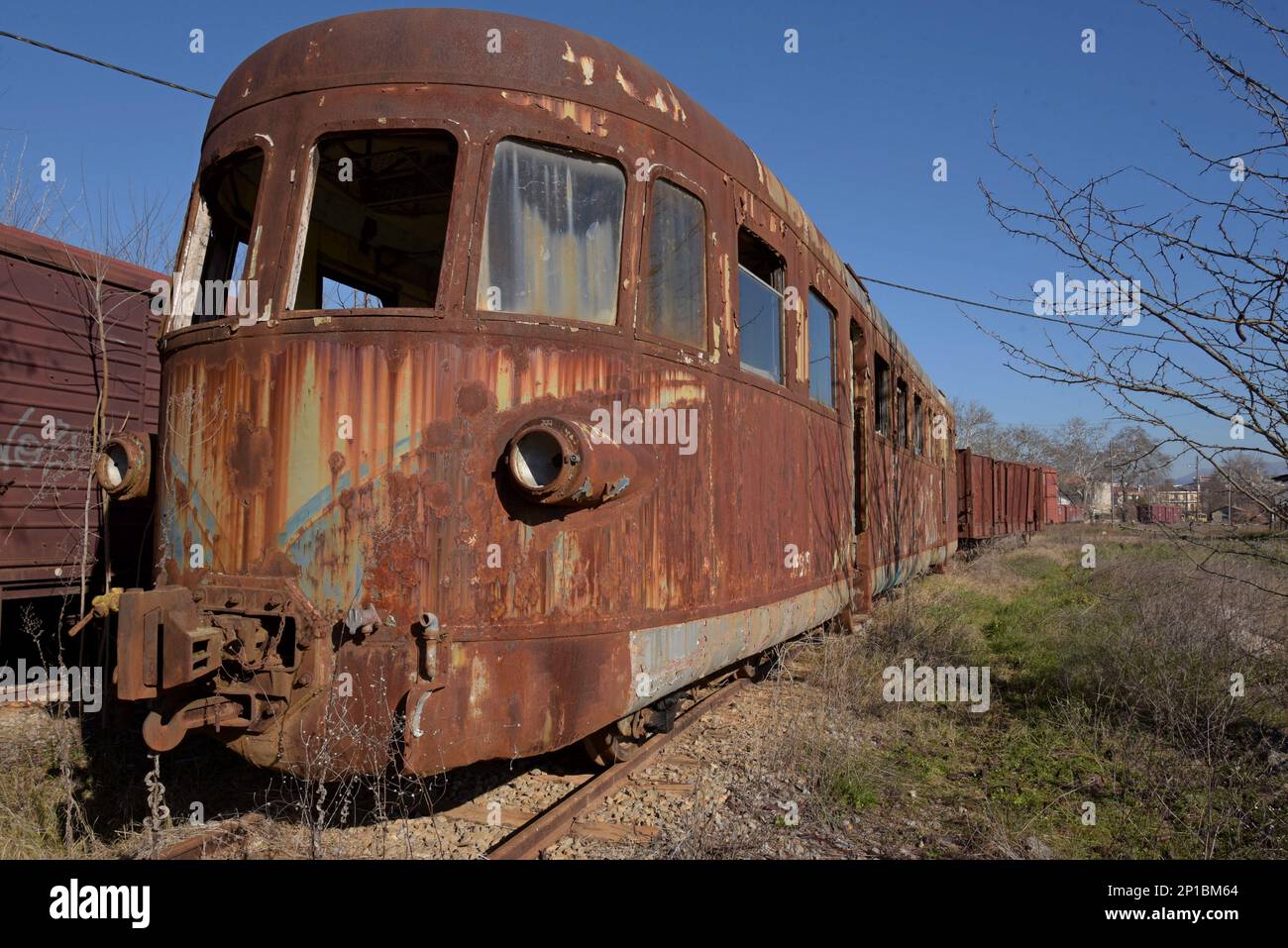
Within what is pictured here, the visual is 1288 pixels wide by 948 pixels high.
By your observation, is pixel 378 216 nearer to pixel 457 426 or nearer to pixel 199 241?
pixel 199 241

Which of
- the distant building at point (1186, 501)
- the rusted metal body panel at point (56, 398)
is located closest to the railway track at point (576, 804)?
the distant building at point (1186, 501)

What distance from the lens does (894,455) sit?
354 inches

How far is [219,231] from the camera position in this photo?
4293 mm

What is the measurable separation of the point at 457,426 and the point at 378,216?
2653mm

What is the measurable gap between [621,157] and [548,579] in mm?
1882

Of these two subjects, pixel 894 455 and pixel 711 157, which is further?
pixel 894 455

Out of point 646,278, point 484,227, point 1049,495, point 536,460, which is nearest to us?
point 536,460

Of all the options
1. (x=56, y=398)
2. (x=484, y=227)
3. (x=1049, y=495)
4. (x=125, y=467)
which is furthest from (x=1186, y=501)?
(x=1049, y=495)

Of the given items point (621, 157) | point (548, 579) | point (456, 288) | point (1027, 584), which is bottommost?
point (1027, 584)

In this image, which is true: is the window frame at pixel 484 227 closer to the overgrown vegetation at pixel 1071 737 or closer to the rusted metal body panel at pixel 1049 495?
the overgrown vegetation at pixel 1071 737

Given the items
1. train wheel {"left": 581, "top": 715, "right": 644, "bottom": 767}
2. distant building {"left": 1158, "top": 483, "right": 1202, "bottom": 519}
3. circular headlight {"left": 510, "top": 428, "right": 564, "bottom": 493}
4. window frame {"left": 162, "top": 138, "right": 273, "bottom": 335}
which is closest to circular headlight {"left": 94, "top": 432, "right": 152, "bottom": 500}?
window frame {"left": 162, "top": 138, "right": 273, "bottom": 335}

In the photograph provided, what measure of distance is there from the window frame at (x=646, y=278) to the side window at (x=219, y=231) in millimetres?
1784

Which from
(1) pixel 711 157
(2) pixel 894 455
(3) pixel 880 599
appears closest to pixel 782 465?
(1) pixel 711 157
